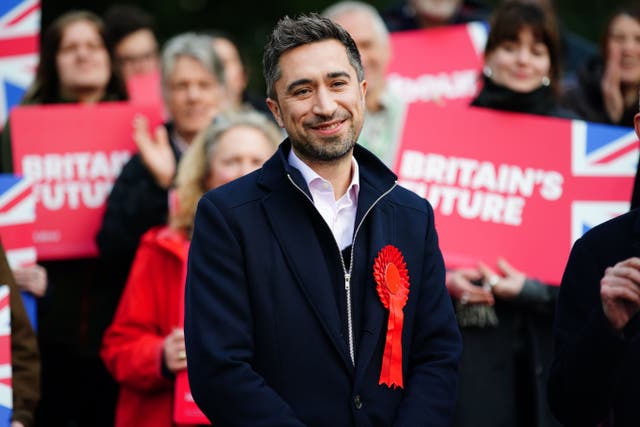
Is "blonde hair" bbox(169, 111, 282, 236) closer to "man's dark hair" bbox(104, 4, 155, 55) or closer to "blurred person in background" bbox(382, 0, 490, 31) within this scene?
"blurred person in background" bbox(382, 0, 490, 31)

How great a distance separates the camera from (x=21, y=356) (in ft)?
15.2

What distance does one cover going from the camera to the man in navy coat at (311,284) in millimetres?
3590

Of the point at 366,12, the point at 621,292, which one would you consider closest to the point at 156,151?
the point at 366,12

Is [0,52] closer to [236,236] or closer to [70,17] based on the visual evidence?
[70,17]

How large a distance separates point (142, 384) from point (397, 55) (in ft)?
10.2

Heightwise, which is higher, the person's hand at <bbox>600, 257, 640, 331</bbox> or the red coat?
the person's hand at <bbox>600, 257, 640, 331</bbox>

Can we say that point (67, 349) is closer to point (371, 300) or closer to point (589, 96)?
point (371, 300)

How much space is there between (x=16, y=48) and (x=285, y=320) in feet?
10.7

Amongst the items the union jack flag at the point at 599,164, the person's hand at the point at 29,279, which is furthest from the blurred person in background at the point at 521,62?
the person's hand at the point at 29,279

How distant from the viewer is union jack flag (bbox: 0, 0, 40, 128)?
20.4 ft

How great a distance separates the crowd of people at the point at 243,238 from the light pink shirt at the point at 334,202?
1 centimetres

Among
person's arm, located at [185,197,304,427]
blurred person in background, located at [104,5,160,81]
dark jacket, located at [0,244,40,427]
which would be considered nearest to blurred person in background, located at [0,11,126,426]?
dark jacket, located at [0,244,40,427]

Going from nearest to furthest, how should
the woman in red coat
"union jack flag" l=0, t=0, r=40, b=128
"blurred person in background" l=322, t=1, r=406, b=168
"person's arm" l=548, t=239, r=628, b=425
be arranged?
"person's arm" l=548, t=239, r=628, b=425 < the woman in red coat < "union jack flag" l=0, t=0, r=40, b=128 < "blurred person in background" l=322, t=1, r=406, b=168

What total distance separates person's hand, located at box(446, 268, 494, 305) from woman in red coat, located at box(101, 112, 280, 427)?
3.29ft
